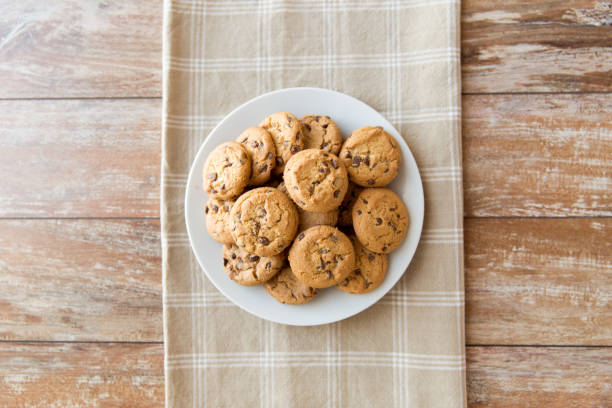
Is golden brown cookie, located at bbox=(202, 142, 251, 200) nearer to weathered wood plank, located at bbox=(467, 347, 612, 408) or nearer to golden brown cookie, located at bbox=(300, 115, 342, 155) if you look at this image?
golden brown cookie, located at bbox=(300, 115, 342, 155)

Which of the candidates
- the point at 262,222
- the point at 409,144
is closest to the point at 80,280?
the point at 262,222

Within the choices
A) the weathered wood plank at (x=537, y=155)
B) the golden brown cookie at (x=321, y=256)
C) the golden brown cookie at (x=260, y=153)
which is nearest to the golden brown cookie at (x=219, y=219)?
the golden brown cookie at (x=260, y=153)

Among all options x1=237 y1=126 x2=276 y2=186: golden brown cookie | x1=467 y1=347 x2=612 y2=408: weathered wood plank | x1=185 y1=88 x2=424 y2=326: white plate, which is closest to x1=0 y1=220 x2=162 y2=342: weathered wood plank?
x1=185 y1=88 x2=424 y2=326: white plate

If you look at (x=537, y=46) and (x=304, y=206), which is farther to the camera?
(x=537, y=46)

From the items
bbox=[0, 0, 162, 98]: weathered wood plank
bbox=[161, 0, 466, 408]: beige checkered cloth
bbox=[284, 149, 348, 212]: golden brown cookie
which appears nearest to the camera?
bbox=[284, 149, 348, 212]: golden brown cookie

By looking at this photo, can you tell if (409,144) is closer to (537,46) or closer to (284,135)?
(284,135)

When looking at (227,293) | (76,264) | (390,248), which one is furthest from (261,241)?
(76,264)

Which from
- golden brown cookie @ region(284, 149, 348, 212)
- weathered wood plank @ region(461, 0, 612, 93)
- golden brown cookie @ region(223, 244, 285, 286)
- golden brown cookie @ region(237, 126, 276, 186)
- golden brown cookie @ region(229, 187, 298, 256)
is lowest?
golden brown cookie @ region(223, 244, 285, 286)
